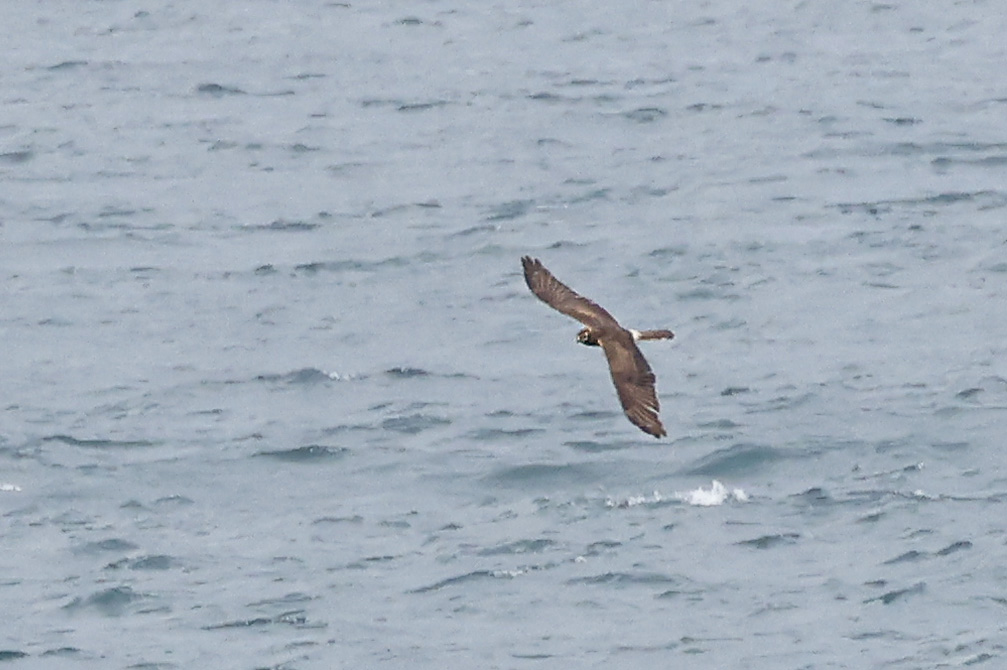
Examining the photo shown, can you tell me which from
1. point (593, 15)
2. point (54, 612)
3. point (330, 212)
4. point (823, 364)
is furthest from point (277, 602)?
point (593, 15)

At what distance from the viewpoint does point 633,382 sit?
1725cm

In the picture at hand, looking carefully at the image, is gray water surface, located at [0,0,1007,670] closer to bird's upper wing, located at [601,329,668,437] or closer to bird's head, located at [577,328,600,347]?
bird's head, located at [577,328,600,347]

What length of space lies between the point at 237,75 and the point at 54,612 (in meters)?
17.5

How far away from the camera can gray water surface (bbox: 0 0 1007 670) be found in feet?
68.3

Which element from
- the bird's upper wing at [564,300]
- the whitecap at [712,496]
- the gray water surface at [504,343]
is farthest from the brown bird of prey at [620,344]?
the whitecap at [712,496]

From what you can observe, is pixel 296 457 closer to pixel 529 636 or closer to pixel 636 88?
pixel 529 636

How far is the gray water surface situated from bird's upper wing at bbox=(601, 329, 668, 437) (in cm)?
303

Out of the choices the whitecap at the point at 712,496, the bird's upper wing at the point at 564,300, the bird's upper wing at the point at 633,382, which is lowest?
the whitecap at the point at 712,496

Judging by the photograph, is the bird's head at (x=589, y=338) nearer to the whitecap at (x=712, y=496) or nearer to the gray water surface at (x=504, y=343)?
the gray water surface at (x=504, y=343)

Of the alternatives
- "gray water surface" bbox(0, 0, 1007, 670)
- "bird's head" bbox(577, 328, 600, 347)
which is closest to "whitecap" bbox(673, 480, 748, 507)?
"gray water surface" bbox(0, 0, 1007, 670)

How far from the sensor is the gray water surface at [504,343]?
20812 mm

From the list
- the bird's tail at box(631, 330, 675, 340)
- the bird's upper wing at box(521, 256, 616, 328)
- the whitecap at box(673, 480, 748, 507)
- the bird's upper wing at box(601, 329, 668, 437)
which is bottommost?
the whitecap at box(673, 480, 748, 507)

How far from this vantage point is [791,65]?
1421 inches

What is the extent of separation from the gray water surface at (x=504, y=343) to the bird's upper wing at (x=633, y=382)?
303 centimetres
